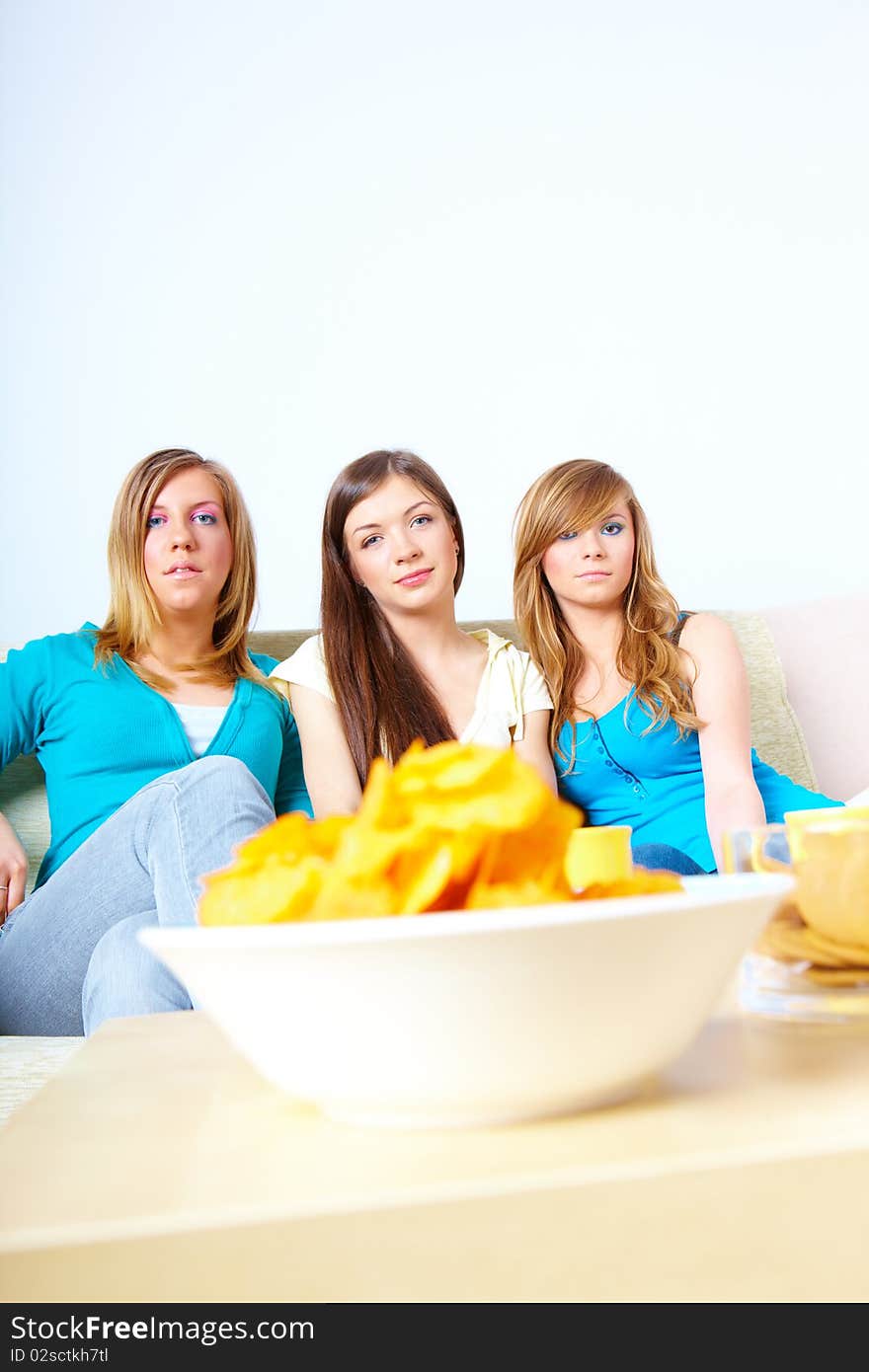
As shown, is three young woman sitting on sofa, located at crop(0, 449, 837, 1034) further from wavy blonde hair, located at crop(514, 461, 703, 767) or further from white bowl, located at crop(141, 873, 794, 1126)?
white bowl, located at crop(141, 873, 794, 1126)

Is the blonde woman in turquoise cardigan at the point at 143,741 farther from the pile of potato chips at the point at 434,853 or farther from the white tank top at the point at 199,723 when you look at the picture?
the pile of potato chips at the point at 434,853

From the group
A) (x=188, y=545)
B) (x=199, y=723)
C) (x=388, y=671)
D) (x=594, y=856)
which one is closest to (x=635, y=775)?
(x=388, y=671)

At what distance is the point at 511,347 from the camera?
255 centimetres

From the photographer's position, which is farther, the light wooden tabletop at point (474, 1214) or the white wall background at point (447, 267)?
the white wall background at point (447, 267)

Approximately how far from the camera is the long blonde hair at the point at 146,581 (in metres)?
1.87

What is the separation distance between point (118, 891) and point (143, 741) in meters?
0.38

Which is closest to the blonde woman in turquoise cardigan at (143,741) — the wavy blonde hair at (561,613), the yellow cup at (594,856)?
the wavy blonde hair at (561,613)

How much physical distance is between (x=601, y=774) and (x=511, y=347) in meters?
1.11

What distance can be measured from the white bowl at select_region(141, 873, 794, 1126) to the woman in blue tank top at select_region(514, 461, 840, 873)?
131 cm

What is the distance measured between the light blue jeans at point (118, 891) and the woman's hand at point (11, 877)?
0.07 metres

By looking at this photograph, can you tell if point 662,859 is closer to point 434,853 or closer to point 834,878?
point 834,878

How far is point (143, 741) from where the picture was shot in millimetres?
1768

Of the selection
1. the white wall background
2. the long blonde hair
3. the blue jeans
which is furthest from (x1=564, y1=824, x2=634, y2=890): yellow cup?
the white wall background
